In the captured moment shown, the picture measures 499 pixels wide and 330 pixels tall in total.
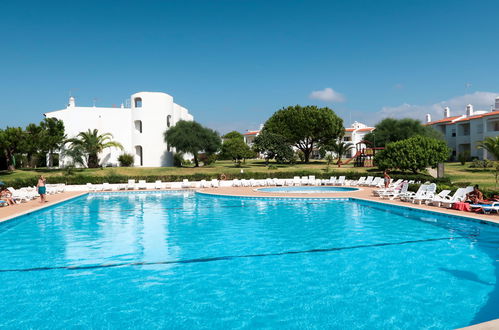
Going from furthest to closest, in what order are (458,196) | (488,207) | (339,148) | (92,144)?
(339,148), (92,144), (458,196), (488,207)

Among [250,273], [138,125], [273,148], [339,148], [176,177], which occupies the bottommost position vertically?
[250,273]

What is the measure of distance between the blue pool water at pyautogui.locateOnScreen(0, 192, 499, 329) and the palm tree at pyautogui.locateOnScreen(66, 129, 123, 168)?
85.3 feet

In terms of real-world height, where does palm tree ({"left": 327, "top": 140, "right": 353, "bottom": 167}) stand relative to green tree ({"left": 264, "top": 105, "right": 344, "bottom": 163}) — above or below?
below

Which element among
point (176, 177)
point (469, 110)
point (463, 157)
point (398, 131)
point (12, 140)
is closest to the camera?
point (176, 177)

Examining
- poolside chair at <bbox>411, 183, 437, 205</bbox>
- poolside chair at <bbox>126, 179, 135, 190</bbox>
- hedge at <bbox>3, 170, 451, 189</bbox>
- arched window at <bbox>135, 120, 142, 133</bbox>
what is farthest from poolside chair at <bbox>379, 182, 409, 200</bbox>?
arched window at <bbox>135, 120, 142, 133</bbox>

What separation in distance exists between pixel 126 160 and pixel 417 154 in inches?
1146

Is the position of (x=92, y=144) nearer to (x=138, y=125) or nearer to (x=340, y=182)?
(x=138, y=125)

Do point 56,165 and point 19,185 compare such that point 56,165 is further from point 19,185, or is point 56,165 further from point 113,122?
point 19,185

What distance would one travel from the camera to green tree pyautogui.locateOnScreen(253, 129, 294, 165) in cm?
4443

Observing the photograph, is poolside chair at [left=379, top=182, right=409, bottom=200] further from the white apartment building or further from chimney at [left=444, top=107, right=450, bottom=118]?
chimney at [left=444, top=107, right=450, bottom=118]

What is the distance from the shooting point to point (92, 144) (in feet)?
125

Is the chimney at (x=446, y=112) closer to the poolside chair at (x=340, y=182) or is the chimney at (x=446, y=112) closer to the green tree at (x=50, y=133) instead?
the poolside chair at (x=340, y=182)

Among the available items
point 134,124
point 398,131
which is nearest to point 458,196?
point 134,124

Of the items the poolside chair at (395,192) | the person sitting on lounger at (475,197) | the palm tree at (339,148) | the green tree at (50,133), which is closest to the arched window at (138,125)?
the green tree at (50,133)
